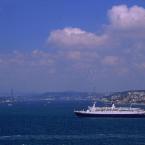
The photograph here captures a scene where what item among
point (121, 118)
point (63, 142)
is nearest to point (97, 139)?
point (63, 142)

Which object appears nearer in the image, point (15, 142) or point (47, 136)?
point (15, 142)

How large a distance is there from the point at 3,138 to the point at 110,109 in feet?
325

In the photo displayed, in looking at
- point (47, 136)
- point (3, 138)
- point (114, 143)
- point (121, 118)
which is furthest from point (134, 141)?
point (121, 118)

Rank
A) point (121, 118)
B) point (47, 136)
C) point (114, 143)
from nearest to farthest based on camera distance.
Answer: point (114, 143) → point (47, 136) → point (121, 118)

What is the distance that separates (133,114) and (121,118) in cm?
600

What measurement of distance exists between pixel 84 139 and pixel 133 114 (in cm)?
9259

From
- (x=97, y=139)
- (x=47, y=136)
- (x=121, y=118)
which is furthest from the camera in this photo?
(x=121, y=118)

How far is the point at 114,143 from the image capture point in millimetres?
86500

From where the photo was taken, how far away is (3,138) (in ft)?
319

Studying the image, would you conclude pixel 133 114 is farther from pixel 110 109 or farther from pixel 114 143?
pixel 114 143

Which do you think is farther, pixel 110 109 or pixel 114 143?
pixel 110 109

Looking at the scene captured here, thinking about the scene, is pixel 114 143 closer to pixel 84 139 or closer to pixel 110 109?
pixel 84 139


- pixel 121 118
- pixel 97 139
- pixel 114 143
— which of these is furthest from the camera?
pixel 121 118

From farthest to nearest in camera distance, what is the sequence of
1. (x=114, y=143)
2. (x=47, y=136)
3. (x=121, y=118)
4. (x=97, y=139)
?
(x=121, y=118), (x=47, y=136), (x=97, y=139), (x=114, y=143)
